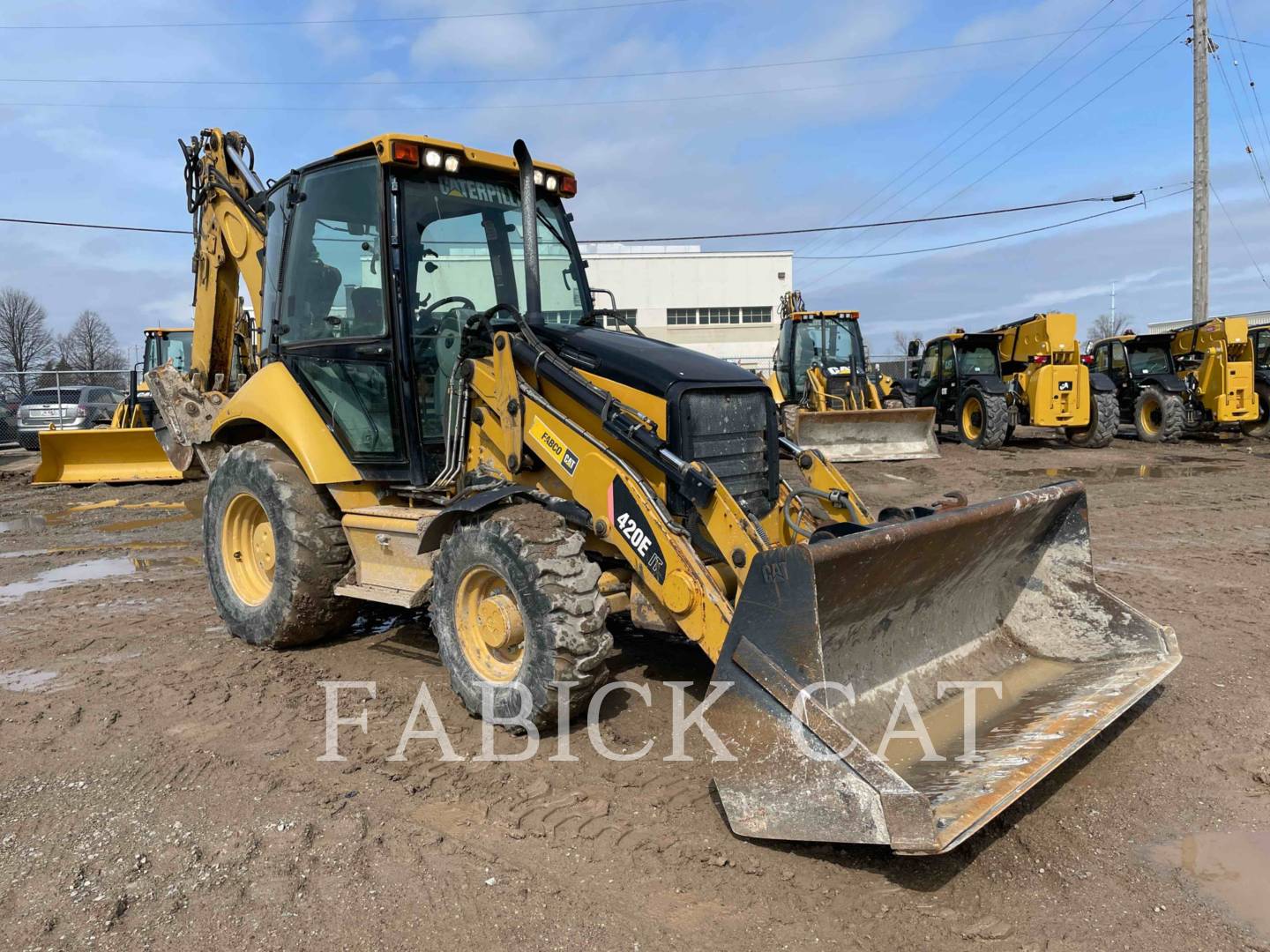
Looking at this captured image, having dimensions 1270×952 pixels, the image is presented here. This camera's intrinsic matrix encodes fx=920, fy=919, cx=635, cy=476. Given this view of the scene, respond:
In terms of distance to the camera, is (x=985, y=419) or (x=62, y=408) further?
(x=62, y=408)

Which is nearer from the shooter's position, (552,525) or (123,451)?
(552,525)

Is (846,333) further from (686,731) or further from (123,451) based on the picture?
(686,731)

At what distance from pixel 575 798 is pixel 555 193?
345cm

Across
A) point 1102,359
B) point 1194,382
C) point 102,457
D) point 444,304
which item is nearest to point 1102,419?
point 1194,382

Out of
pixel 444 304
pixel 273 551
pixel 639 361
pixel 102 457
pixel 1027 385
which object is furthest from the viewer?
pixel 1027 385

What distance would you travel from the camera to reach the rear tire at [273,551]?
5090 millimetres

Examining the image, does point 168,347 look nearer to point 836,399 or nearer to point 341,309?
point 836,399

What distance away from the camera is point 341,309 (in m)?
5.08

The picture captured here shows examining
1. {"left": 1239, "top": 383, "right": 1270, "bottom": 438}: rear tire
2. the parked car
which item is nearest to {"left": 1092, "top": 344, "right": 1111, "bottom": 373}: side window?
{"left": 1239, "top": 383, "right": 1270, "bottom": 438}: rear tire

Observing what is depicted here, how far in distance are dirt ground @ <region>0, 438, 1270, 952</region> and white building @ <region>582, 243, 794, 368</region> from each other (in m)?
41.2

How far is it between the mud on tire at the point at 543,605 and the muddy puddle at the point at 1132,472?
10.7 metres

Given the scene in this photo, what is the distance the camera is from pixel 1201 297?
67.1ft

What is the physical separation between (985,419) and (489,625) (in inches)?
561

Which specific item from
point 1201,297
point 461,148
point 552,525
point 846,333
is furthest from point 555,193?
point 1201,297
